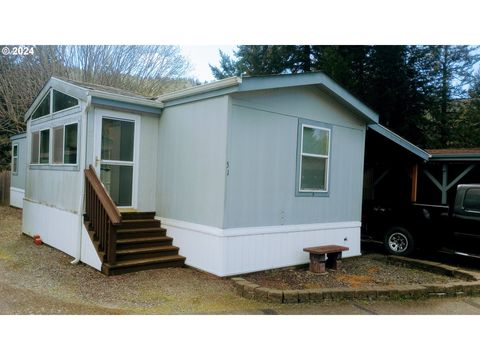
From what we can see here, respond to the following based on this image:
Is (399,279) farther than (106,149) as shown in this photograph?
No

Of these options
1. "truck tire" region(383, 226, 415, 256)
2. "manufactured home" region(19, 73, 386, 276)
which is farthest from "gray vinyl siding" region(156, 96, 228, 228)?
"truck tire" region(383, 226, 415, 256)

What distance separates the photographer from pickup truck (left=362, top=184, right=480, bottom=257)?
619 cm

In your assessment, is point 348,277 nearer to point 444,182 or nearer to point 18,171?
point 444,182

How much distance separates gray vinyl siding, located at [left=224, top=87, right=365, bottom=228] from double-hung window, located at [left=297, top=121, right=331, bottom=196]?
115 mm

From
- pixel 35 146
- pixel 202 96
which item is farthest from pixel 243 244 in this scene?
pixel 35 146

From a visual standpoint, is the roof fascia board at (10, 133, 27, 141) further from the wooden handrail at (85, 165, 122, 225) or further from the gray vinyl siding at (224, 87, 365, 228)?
the gray vinyl siding at (224, 87, 365, 228)

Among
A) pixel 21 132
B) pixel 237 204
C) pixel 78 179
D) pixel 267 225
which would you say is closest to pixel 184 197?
pixel 237 204

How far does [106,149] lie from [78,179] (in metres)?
0.66

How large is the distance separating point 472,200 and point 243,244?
4250mm

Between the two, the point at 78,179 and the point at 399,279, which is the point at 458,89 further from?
the point at 78,179

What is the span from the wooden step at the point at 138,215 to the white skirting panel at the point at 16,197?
7.02 metres

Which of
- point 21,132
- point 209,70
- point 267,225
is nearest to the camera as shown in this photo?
point 267,225

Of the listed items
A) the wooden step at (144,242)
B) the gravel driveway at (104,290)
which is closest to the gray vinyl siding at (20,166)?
the gravel driveway at (104,290)
